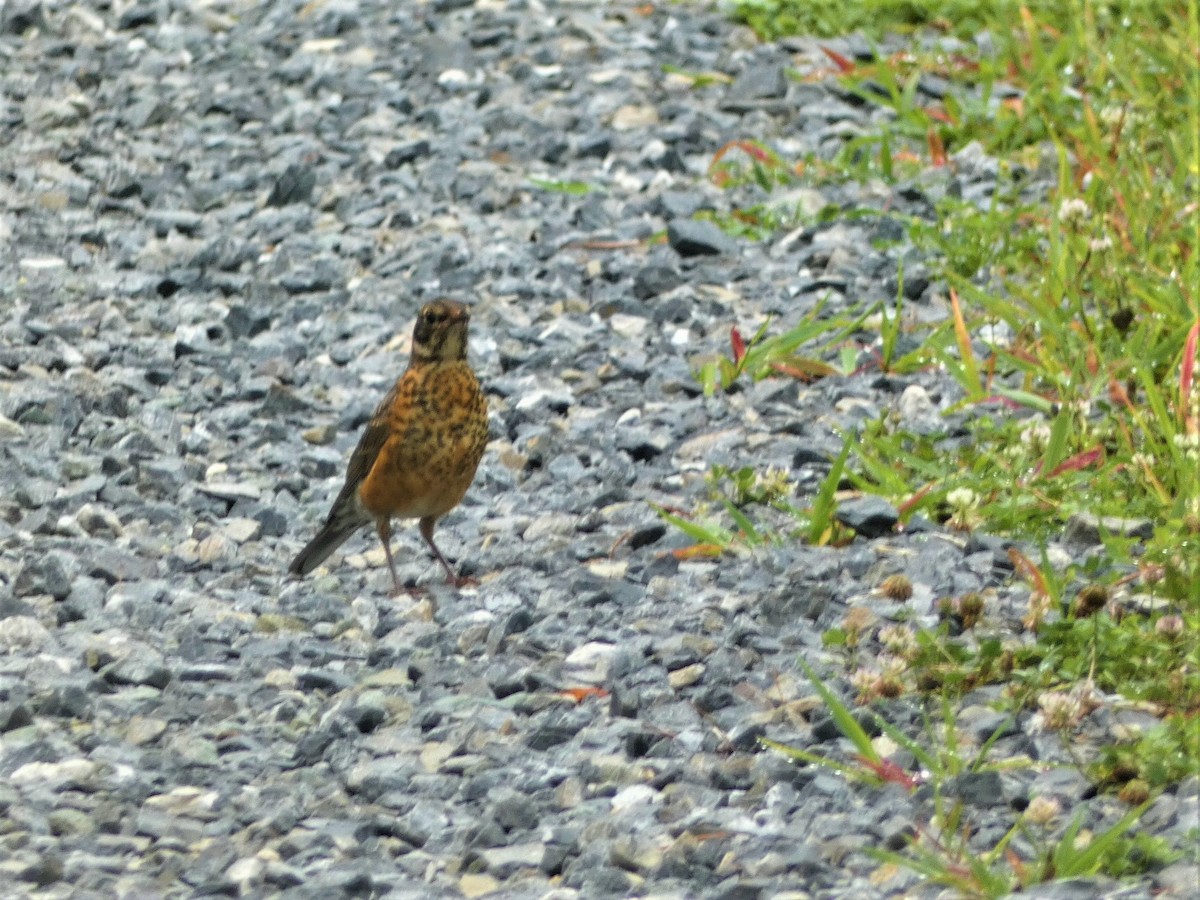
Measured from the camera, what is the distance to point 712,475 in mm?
6324

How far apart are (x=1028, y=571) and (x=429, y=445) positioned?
6.20 ft

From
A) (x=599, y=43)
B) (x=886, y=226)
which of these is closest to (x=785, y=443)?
(x=886, y=226)

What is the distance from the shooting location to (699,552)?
588cm

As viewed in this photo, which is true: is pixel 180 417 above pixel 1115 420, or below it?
below

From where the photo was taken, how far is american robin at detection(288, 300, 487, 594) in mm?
6094

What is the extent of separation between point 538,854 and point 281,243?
5023mm

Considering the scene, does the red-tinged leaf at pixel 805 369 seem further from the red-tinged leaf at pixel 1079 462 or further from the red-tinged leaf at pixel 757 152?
the red-tinged leaf at pixel 757 152

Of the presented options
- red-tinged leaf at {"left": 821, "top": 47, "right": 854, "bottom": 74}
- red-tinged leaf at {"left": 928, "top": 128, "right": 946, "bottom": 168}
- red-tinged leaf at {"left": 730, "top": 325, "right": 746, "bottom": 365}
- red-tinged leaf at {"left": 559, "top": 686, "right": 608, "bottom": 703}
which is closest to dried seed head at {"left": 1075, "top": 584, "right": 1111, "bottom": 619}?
red-tinged leaf at {"left": 559, "top": 686, "right": 608, "bottom": 703}

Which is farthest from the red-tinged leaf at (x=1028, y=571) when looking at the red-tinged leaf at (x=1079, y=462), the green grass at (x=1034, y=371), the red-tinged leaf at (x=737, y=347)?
the red-tinged leaf at (x=737, y=347)

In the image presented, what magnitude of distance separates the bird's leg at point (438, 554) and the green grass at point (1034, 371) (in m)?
0.72

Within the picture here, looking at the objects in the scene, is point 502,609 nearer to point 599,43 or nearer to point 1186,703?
point 1186,703

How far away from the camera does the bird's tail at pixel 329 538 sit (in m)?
6.09

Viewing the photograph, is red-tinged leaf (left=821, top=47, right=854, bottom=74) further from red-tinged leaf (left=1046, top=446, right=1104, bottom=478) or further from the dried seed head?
the dried seed head

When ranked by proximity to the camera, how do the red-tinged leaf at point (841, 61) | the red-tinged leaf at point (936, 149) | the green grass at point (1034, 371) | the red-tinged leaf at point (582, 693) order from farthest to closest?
1. the red-tinged leaf at point (841, 61)
2. the red-tinged leaf at point (936, 149)
3. the red-tinged leaf at point (582, 693)
4. the green grass at point (1034, 371)
